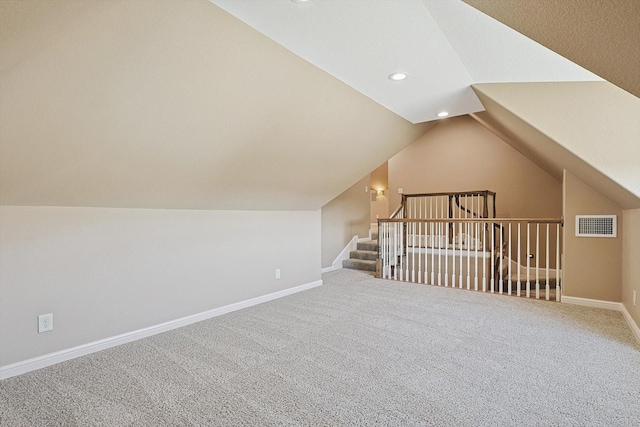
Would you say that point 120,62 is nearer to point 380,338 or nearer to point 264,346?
point 264,346

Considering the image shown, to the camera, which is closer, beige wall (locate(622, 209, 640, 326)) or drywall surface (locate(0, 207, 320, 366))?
drywall surface (locate(0, 207, 320, 366))

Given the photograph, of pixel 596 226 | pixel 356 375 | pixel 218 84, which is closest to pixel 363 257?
pixel 596 226

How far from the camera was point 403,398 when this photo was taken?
6.26 feet

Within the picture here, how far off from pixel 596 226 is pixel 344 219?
4038 mm

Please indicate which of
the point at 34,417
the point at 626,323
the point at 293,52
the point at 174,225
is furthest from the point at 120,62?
the point at 626,323

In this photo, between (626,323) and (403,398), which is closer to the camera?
(403,398)

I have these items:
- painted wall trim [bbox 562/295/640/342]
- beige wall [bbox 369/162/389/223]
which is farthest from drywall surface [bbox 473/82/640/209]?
beige wall [bbox 369/162/389/223]

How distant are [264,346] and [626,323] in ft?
11.2

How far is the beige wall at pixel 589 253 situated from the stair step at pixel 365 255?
315 cm

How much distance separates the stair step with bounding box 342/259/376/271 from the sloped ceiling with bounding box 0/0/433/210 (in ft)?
10.5

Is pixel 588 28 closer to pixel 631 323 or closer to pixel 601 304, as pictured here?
pixel 631 323

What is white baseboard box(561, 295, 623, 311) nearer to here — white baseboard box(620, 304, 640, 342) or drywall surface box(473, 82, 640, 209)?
white baseboard box(620, 304, 640, 342)

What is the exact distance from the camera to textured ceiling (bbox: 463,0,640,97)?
2.54ft

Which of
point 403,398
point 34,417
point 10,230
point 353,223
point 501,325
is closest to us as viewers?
point 34,417
